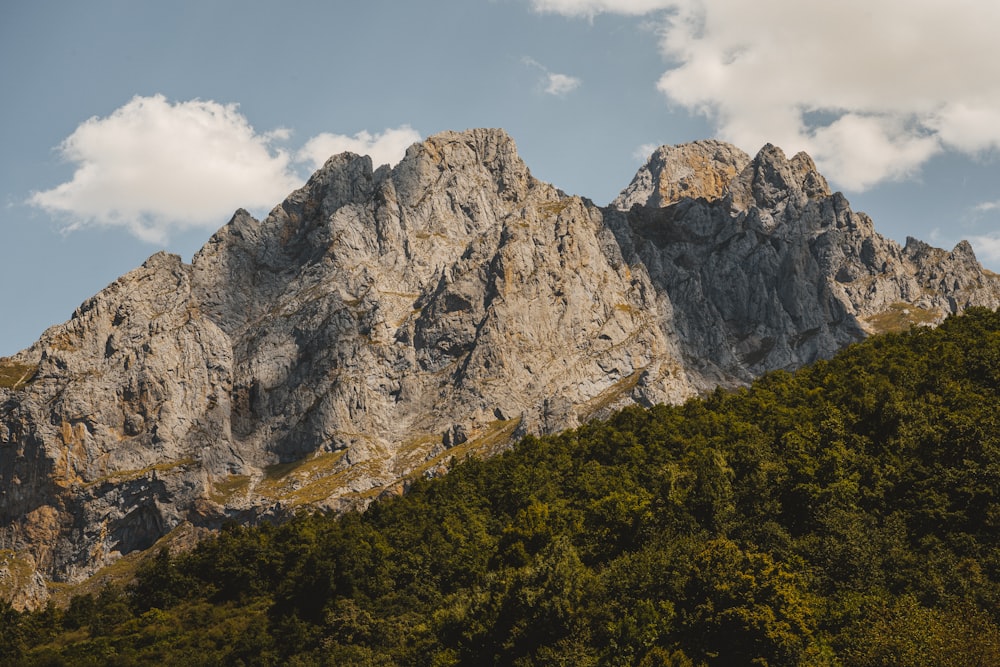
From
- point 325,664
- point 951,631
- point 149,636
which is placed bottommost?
point 951,631

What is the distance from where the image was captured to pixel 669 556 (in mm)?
103688

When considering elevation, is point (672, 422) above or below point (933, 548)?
above

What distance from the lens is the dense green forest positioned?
285ft

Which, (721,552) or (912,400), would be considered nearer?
(721,552)

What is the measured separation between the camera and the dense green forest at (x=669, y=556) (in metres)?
86.8

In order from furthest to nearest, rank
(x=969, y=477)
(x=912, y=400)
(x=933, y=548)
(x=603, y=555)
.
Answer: (x=912, y=400) < (x=603, y=555) < (x=969, y=477) < (x=933, y=548)

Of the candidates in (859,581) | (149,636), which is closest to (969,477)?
(859,581)

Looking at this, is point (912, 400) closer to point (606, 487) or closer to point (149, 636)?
point (606, 487)

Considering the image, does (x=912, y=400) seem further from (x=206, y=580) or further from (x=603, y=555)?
(x=206, y=580)

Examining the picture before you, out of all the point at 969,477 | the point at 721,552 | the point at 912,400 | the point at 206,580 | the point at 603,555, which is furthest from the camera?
the point at 206,580

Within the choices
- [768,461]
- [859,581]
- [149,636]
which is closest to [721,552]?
[859,581]

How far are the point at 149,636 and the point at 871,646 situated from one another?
107 m

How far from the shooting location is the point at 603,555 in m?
119

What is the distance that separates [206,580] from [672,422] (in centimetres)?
9017
